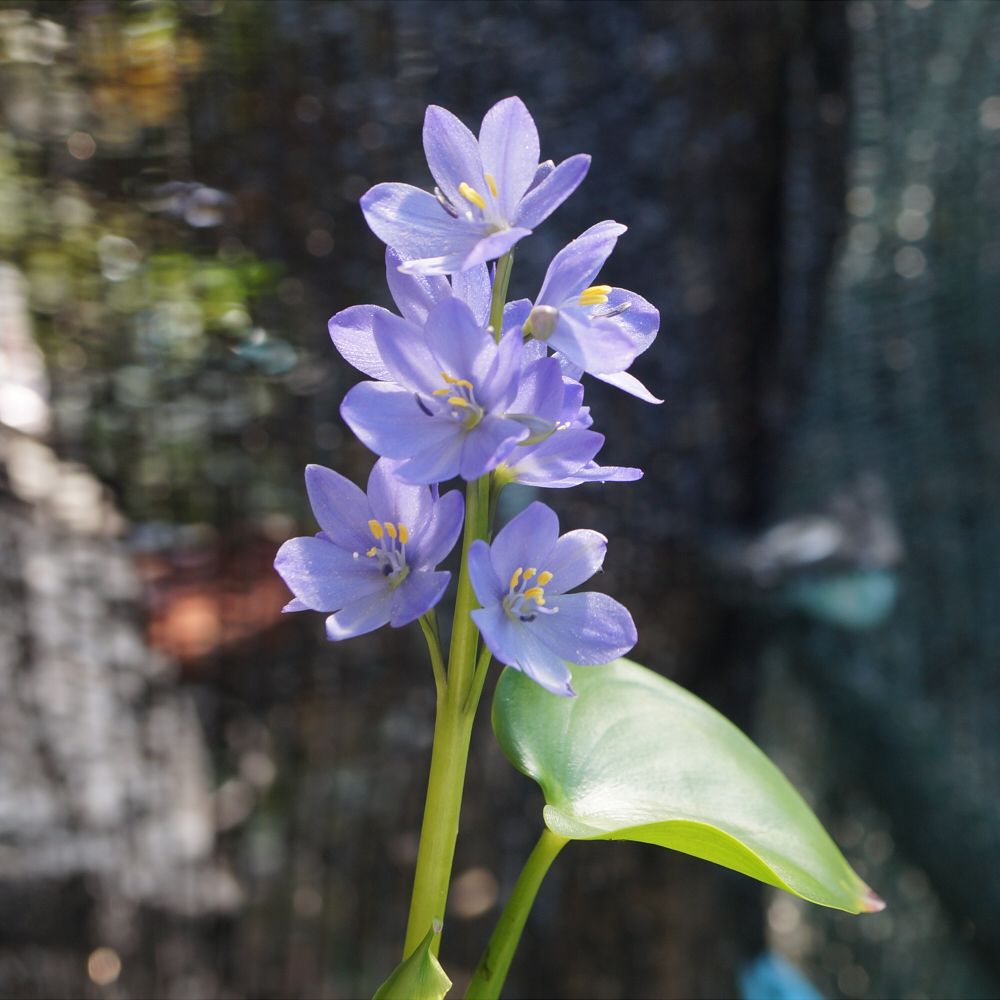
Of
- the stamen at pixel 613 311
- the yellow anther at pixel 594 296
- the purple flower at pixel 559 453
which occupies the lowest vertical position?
the purple flower at pixel 559 453

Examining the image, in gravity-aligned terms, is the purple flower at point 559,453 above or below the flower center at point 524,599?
above

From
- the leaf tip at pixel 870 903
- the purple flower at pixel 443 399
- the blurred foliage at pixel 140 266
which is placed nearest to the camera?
the purple flower at pixel 443 399

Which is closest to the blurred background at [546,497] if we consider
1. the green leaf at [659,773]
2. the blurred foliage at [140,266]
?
the blurred foliage at [140,266]

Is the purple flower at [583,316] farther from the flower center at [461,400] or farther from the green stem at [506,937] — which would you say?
the green stem at [506,937]

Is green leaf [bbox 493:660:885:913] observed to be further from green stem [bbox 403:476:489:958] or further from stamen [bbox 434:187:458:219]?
stamen [bbox 434:187:458:219]

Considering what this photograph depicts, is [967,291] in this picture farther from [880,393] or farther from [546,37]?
[546,37]

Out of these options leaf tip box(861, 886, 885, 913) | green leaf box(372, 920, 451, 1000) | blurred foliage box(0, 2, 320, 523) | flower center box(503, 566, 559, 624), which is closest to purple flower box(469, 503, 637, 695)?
flower center box(503, 566, 559, 624)

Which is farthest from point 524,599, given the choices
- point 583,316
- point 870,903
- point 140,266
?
point 140,266

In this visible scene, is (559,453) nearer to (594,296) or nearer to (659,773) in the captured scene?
(594,296)
